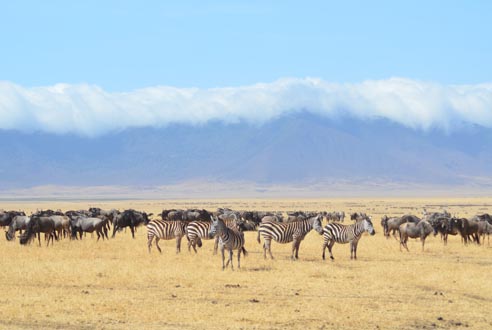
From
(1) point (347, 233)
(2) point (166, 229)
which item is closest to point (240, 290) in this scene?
(1) point (347, 233)

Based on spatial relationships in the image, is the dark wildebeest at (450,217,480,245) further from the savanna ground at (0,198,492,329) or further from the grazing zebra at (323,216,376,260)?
the grazing zebra at (323,216,376,260)

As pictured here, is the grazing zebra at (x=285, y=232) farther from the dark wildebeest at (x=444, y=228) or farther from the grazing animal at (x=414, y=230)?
the dark wildebeest at (x=444, y=228)

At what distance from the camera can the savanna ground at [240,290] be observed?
17250mm

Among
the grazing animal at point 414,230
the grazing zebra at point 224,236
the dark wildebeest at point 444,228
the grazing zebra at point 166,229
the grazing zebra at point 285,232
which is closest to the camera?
the grazing zebra at point 224,236

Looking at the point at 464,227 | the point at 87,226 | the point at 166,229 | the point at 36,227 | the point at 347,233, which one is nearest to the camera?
the point at 347,233

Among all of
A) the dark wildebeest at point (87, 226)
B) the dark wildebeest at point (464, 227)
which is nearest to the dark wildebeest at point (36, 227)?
the dark wildebeest at point (87, 226)

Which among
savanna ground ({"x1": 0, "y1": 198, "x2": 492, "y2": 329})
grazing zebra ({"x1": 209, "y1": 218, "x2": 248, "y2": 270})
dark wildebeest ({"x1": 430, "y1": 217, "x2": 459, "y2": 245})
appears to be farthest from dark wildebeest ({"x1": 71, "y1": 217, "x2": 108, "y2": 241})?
dark wildebeest ({"x1": 430, "y1": 217, "x2": 459, "y2": 245})

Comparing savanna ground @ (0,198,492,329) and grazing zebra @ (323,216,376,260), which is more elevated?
grazing zebra @ (323,216,376,260)

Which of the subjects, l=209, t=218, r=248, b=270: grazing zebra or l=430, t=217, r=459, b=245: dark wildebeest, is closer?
l=209, t=218, r=248, b=270: grazing zebra

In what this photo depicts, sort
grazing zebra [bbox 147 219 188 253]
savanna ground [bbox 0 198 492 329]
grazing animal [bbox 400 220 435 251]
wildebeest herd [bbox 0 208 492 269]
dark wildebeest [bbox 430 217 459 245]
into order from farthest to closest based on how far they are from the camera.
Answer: dark wildebeest [bbox 430 217 459 245] → grazing animal [bbox 400 220 435 251] → grazing zebra [bbox 147 219 188 253] → wildebeest herd [bbox 0 208 492 269] → savanna ground [bbox 0 198 492 329]

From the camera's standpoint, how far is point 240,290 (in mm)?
21250

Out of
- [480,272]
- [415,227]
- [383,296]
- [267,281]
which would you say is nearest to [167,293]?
[267,281]

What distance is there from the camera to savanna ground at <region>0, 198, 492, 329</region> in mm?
17250

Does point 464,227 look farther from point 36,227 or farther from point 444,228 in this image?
point 36,227
